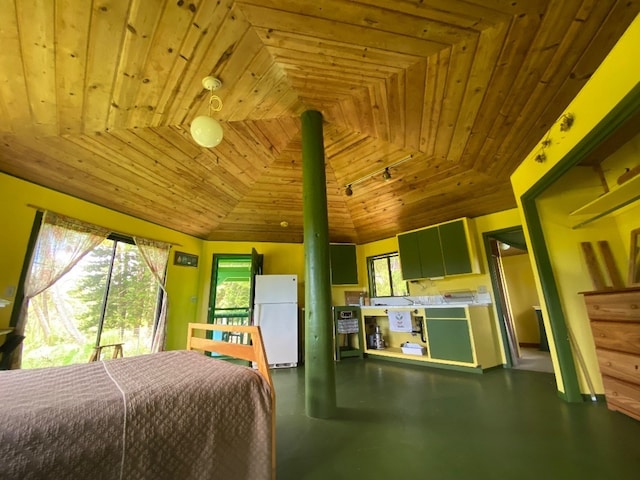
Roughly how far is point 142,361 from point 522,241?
4941 millimetres

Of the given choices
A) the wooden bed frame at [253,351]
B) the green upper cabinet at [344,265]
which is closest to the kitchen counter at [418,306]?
the green upper cabinet at [344,265]

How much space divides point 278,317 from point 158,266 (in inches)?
80.8

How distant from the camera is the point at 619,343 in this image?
2021mm

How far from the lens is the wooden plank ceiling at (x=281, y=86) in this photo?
1604 mm

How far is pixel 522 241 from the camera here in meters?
3.99

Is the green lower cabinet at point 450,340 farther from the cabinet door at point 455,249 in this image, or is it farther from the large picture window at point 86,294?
the large picture window at point 86,294

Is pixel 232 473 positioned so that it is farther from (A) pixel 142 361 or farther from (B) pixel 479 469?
(B) pixel 479 469

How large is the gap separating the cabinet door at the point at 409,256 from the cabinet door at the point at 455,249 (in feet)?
1.43

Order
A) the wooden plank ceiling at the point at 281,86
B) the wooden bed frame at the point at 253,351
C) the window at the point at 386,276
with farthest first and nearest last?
the window at the point at 386,276
the wooden plank ceiling at the point at 281,86
the wooden bed frame at the point at 253,351

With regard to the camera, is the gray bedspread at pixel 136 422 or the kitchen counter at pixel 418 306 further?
the kitchen counter at pixel 418 306

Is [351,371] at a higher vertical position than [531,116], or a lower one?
lower

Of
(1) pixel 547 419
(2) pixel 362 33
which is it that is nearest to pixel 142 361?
(2) pixel 362 33

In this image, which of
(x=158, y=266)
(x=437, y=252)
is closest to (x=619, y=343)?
(x=437, y=252)

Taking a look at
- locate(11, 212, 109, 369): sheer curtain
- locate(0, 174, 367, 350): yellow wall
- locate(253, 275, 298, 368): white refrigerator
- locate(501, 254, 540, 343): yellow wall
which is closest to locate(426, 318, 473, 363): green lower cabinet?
locate(0, 174, 367, 350): yellow wall
